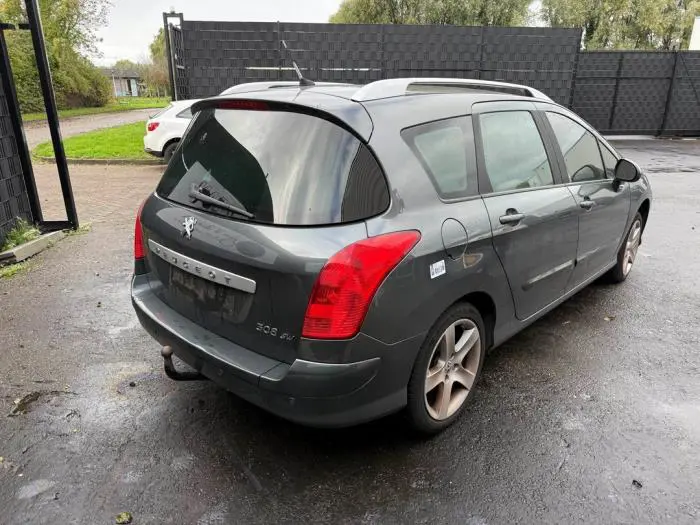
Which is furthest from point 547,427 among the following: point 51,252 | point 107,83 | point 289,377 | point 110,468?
point 107,83

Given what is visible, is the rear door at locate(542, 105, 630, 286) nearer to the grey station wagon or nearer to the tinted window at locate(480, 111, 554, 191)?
the tinted window at locate(480, 111, 554, 191)

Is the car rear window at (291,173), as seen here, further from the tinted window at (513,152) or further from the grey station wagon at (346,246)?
the tinted window at (513,152)

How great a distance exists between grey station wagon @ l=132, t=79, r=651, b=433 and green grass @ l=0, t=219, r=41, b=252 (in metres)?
3.45

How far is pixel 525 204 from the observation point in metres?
3.01

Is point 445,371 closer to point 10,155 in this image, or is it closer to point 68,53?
point 10,155

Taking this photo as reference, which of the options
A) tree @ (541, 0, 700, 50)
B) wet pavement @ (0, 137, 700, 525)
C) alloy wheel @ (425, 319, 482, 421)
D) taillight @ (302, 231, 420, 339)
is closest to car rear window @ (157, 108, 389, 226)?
taillight @ (302, 231, 420, 339)

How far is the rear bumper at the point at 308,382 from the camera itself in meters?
2.15

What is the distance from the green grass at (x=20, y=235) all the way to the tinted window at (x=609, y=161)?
225 inches

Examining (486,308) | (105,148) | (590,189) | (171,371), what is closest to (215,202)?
(171,371)

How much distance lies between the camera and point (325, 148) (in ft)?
7.52

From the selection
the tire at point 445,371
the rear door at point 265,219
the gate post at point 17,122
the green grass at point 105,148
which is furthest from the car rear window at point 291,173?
the green grass at point 105,148

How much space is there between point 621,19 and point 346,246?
3316 centimetres

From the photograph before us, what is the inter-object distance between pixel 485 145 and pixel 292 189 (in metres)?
1.23

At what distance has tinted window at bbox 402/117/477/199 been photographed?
8.23ft
